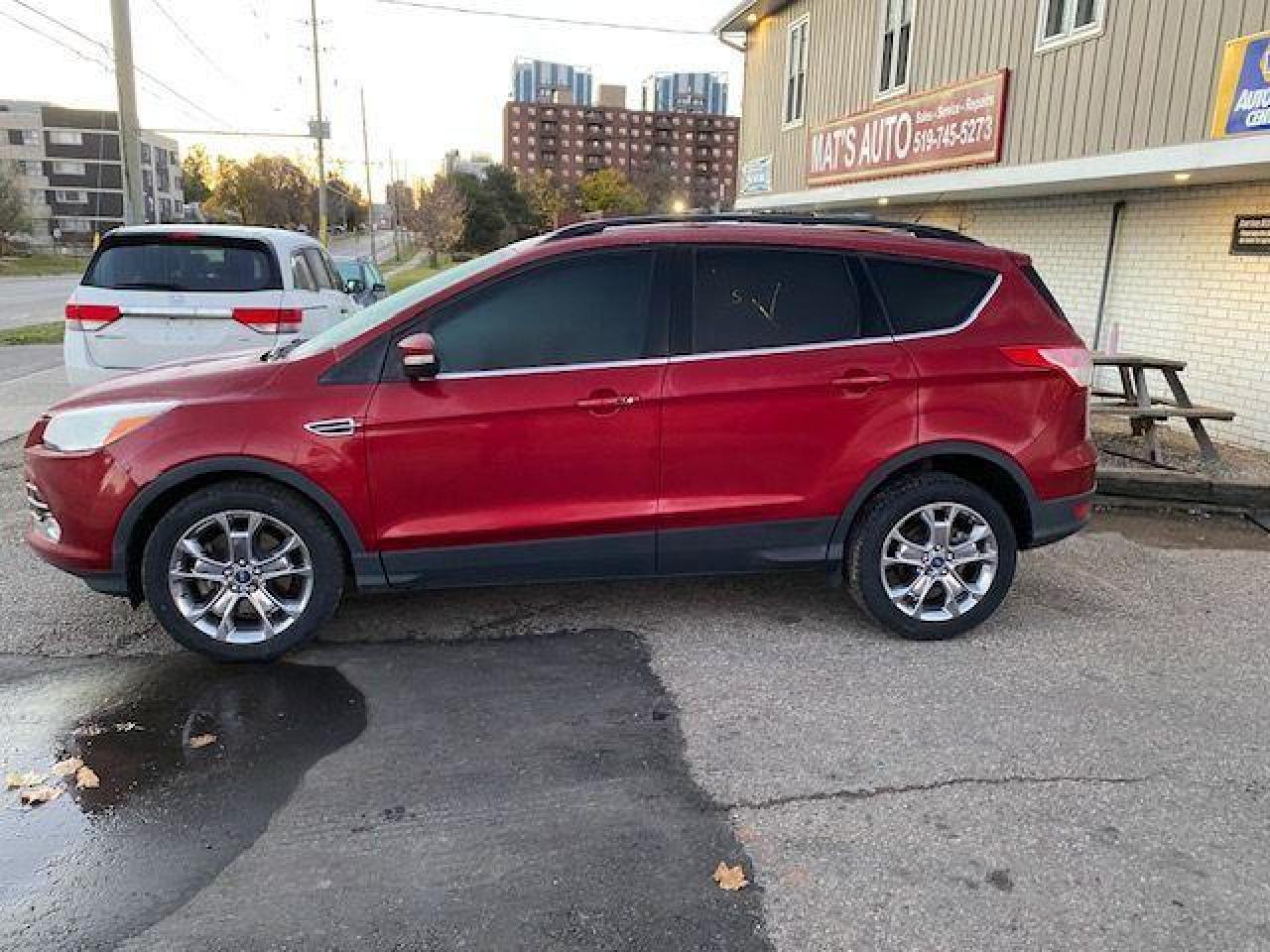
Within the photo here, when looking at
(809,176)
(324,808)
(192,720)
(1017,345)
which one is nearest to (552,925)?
(324,808)

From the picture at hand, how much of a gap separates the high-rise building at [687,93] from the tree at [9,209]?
9033cm

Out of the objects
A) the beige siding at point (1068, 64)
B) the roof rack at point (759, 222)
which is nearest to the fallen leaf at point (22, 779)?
the roof rack at point (759, 222)

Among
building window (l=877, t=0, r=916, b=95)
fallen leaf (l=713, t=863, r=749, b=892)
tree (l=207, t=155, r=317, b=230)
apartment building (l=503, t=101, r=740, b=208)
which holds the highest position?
apartment building (l=503, t=101, r=740, b=208)

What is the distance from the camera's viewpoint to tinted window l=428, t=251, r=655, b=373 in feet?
13.9

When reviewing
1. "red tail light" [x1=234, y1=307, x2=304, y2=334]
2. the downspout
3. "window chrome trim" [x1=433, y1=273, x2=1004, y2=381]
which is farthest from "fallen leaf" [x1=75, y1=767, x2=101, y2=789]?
the downspout

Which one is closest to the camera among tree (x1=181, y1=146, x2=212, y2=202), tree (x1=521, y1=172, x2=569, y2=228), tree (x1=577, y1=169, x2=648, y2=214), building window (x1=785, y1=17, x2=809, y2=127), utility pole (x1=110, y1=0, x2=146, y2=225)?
utility pole (x1=110, y1=0, x2=146, y2=225)

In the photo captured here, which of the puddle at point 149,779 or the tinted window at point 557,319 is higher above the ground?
the tinted window at point 557,319

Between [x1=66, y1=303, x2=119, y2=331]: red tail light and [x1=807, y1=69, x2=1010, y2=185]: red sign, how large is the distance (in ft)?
30.9

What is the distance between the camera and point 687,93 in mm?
140625

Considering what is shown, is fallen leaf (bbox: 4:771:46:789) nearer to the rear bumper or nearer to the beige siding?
the rear bumper

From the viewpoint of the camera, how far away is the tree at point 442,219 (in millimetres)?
63125

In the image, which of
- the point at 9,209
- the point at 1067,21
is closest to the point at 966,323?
the point at 1067,21

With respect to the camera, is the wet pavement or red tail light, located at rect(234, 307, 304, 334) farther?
red tail light, located at rect(234, 307, 304, 334)

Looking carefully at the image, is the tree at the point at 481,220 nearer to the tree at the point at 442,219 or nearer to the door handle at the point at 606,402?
the tree at the point at 442,219
